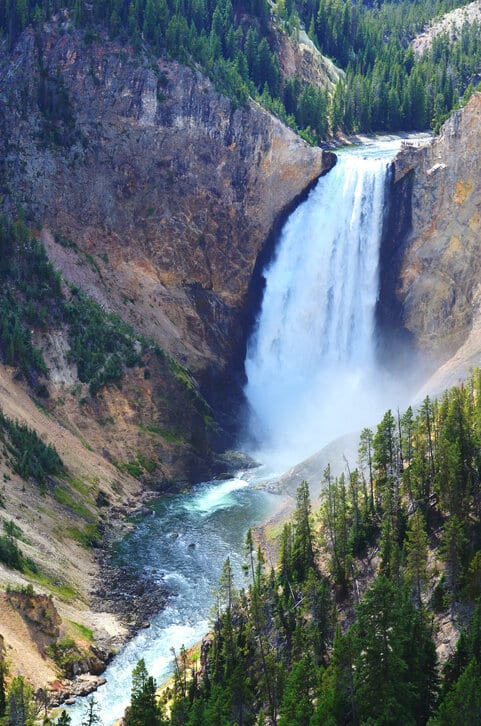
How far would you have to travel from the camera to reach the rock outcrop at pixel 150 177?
417ft

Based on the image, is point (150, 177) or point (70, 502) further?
point (150, 177)

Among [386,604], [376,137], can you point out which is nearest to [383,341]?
[376,137]

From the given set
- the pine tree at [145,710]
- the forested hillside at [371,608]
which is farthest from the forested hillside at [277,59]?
the pine tree at [145,710]

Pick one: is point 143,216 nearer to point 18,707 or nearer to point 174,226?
point 174,226

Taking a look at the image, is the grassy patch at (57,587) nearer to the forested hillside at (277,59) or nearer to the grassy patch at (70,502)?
the grassy patch at (70,502)

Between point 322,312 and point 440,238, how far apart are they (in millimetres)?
20049

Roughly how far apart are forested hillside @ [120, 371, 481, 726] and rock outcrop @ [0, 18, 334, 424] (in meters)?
48.5

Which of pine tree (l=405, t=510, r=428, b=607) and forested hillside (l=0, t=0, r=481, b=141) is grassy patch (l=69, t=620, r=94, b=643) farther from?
forested hillside (l=0, t=0, r=481, b=141)

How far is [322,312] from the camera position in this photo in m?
134

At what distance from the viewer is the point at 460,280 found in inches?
4715

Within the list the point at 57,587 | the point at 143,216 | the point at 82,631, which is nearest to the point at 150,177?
the point at 143,216

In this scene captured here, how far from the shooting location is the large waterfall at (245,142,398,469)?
129375mm

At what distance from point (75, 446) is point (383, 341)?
4597cm

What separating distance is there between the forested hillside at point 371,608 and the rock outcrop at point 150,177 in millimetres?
48524
